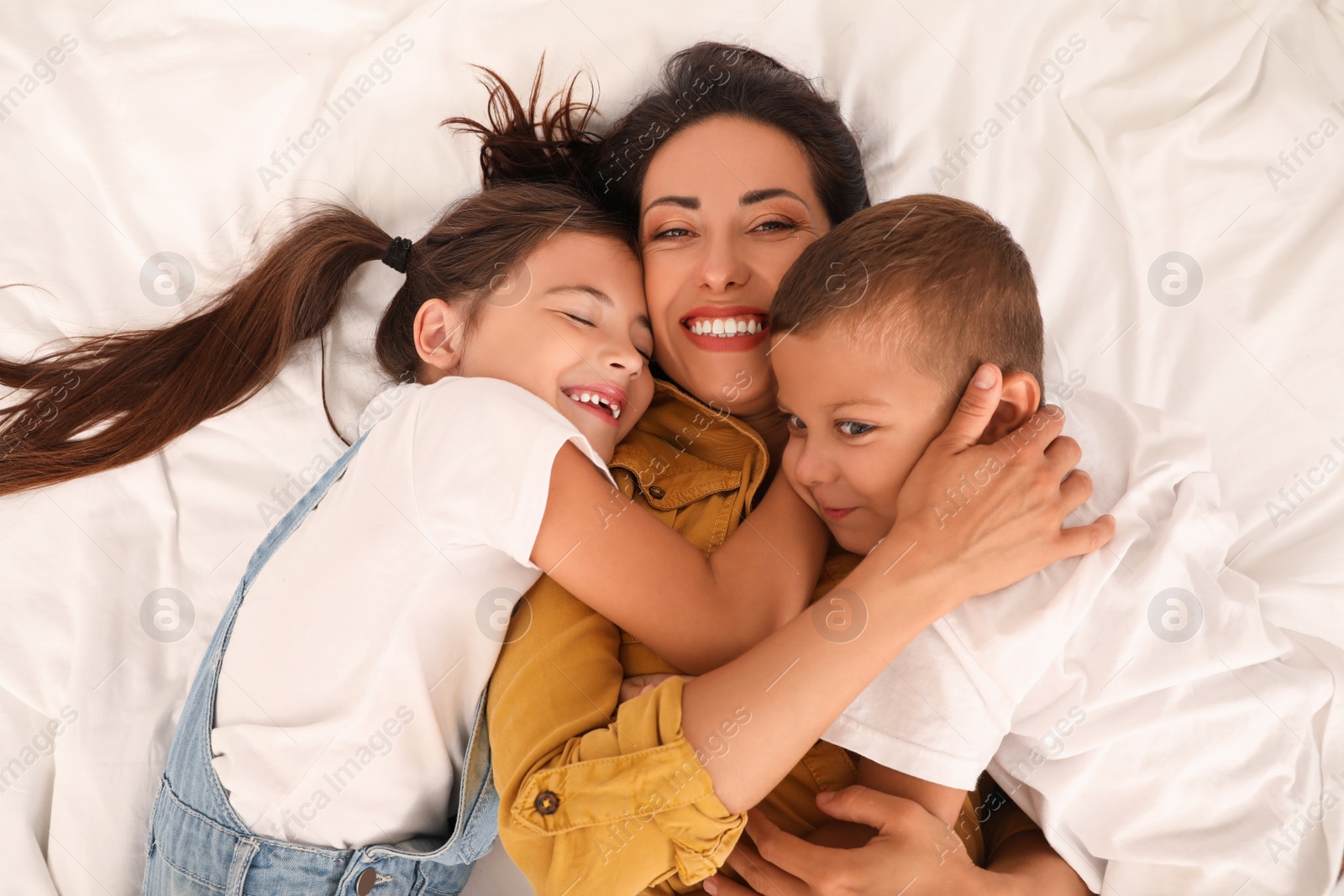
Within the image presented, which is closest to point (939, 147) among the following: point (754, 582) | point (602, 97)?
point (602, 97)

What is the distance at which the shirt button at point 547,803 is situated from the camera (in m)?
1.30

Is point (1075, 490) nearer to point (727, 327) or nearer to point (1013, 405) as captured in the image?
point (1013, 405)

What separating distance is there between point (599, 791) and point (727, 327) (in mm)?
881

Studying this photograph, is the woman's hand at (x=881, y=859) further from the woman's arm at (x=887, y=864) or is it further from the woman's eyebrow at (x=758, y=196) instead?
the woman's eyebrow at (x=758, y=196)

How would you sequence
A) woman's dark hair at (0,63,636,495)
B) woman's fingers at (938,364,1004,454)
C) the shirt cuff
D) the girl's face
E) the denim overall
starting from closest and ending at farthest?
the shirt cuff, woman's fingers at (938,364,1004,454), the denim overall, the girl's face, woman's dark hair at (0,63,636,495)

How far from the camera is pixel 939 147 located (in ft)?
6.90

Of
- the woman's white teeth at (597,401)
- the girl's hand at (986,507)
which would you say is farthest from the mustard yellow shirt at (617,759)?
the girl's hand at (986,507)

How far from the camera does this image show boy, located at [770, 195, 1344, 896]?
1306mm

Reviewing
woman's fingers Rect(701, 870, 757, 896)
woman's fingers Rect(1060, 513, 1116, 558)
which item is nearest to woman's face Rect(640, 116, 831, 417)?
woman's fingers Rect(1060, 513, 1116, 558)

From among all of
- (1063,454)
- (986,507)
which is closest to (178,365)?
(986,507)

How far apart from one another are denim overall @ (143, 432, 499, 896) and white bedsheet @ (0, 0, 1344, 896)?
186 millimetres

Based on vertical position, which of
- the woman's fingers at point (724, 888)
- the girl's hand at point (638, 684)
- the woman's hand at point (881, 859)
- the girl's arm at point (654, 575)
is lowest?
the woman's fingers at point (724, 888)

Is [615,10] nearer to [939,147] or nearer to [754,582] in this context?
[939,147]

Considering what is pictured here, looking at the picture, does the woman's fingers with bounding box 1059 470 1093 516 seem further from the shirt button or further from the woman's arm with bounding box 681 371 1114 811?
the shirt button
